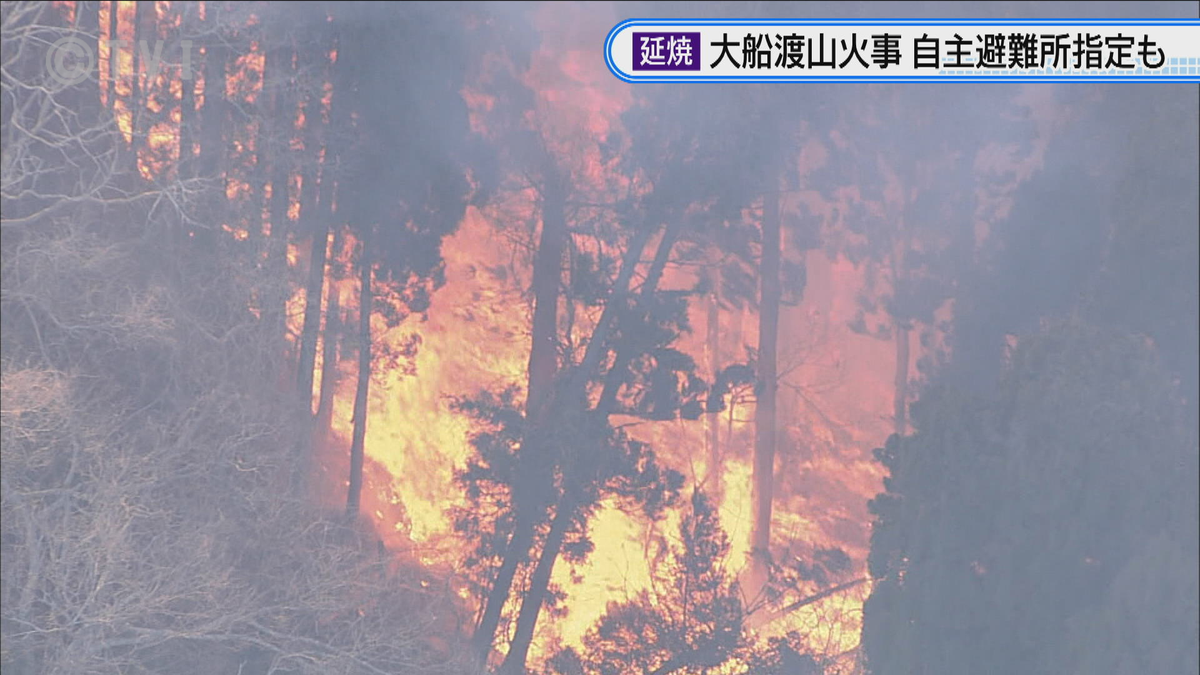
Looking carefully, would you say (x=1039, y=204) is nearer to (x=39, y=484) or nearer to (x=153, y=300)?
(x=153, y=300)

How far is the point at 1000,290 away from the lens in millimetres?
3600

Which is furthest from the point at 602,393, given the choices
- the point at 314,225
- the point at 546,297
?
the point at 314,225

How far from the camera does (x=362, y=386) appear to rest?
11.2 feet

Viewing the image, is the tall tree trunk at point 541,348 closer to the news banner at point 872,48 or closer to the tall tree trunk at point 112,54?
the news banner at point 872,48

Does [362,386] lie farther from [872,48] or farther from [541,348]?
[872,48]

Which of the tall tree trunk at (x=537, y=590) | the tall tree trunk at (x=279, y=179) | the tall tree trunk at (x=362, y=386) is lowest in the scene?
the tall tree trunk at (x=537, y=590)

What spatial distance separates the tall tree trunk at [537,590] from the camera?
9.83 ft

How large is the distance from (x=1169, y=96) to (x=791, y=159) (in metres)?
1.39

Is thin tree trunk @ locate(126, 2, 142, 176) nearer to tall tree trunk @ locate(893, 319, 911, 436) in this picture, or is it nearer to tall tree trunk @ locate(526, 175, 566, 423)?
tall tree trunk @ locate(526, 175, 566, 423)

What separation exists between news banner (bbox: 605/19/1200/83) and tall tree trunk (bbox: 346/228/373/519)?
139 cm

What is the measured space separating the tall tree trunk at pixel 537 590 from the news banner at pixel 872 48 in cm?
151

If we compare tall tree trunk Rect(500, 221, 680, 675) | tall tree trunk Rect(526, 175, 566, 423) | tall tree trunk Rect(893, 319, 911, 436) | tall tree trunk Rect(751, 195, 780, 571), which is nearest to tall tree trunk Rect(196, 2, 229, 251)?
tall tree trunk Rect(526, 175, 566, 423)

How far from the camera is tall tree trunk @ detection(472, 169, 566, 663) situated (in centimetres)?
323

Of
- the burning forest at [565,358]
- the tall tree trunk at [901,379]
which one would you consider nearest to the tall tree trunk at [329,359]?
the burning forest at [565,358]
